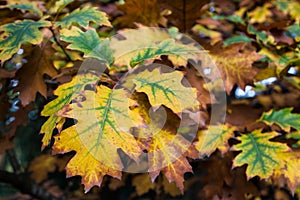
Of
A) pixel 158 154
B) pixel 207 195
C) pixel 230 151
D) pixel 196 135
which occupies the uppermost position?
pixel 158 154

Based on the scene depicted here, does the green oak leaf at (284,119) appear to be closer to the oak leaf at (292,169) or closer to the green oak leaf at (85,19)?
the oak leaf at (292,169)

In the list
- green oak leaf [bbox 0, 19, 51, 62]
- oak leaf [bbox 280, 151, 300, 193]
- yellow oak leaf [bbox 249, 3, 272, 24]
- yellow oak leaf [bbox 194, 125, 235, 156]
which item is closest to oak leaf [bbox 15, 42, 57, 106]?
green oak leaf [bbox 0, 19, 51, 62]

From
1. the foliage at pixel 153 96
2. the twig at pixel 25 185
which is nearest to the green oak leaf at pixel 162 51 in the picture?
the foliage at pixel 153 96

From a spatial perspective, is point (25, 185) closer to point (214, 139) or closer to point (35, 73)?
point (35, 73)

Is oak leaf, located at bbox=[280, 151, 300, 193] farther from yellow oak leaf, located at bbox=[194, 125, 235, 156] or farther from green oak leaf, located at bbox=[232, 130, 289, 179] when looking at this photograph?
yellow oak leaf, located at bbox=[194, 125, 235, 156]

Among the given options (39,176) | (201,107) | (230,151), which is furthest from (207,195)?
(39,176)

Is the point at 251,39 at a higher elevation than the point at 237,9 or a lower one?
higher

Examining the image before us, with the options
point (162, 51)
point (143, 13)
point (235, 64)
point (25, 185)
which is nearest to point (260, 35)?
point (235, 64)

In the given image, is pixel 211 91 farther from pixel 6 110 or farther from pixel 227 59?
pixel 6 110
